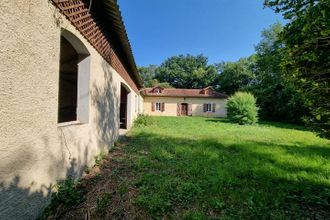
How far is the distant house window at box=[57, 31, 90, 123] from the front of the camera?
13.7 feet

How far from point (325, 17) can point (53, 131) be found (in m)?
3.99

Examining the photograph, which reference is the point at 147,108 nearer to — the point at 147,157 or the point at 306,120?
the point at 147,157

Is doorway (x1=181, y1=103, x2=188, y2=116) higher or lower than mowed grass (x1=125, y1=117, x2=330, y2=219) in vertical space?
higher

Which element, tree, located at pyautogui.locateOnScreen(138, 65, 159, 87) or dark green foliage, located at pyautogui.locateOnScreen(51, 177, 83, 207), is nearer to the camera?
dark green foliage, located at pyautogui.locateOnScreen(51, 177, 83, 207)

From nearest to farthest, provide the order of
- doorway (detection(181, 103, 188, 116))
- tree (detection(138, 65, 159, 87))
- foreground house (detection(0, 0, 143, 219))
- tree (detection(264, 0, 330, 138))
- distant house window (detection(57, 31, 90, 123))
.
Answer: foreground house (detection(0, 0, 143, 219))
tree (detection(264, 0, 330, 138))
distant house window (detection(57, 31, 90, 123))
doorway (detection(181, 103, 188, 116))
tree (detection(138, 65, 159, 87))

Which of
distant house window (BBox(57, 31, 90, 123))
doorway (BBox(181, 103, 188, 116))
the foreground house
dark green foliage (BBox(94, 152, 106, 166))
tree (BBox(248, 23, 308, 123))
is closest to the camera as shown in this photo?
the foreground house

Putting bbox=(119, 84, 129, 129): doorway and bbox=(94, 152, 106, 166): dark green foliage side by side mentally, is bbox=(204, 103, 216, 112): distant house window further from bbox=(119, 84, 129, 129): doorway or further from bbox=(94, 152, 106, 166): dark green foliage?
bbox=(94, 152, 106, 166): dark green foliage

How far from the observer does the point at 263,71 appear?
29.4 m

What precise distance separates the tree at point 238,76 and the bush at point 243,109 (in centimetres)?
1917

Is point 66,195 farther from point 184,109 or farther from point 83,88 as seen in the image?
point 184,109

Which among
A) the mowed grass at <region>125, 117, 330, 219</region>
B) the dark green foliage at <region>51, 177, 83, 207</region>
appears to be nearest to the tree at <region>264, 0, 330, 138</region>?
the mowed grass at <region>125, 117, 330, 219</region>

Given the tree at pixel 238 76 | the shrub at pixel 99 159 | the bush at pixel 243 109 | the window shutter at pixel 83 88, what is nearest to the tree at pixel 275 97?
the bush at pixel 243 109

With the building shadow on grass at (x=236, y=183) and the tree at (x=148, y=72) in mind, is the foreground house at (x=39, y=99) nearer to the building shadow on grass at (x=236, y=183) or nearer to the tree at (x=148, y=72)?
the building shadow on grass at (x=236, y=183)

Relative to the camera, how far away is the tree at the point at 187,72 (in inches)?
1802
